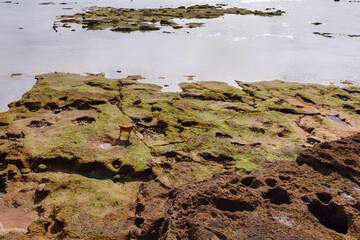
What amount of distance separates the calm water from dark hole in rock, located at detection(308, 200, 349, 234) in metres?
15.4

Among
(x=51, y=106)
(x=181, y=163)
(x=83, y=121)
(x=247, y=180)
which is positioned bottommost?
(x=181, y=163)

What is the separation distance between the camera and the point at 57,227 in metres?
8.49

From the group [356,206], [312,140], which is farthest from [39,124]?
[356,206]

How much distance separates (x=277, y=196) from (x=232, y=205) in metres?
1.50

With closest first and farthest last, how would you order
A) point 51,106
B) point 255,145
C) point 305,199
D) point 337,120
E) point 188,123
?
point 305,199 < point 255,145 < point 188,123 < point 51,106 < point 337,120

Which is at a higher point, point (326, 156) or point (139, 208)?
point (326, 156)

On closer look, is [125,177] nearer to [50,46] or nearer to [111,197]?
[111,197]

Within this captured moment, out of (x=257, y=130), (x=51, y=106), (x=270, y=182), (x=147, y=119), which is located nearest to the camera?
(x=270, y=182)

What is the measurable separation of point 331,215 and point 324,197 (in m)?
0.59

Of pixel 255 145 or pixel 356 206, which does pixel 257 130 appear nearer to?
pixel 255 145

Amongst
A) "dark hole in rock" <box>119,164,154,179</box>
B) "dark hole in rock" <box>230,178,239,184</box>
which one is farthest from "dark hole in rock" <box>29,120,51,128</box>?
"dark hole in rock" <box>230,178,239,184</box>

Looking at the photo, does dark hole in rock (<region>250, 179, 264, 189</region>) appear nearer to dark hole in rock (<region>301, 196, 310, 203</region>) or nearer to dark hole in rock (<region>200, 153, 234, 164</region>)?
dark hole in rock (<region>301, 196, 310, 203</region>)

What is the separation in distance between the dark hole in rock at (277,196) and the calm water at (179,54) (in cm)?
1457

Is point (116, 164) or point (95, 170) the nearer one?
point (95, 170)
